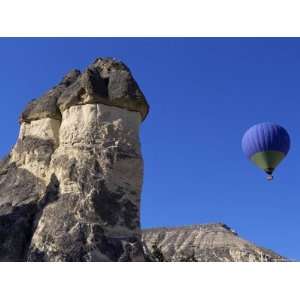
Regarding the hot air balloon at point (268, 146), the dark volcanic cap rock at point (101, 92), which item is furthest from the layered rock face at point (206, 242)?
the dark volcanic cap rock at point (101, 92)

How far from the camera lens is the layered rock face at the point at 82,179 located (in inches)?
556

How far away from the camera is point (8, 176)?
1739 cm

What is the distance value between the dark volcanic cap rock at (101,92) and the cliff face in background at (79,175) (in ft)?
0.10

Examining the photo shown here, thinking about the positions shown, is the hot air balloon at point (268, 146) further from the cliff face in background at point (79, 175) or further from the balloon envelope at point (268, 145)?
the cliff face in background at point (79, 175)

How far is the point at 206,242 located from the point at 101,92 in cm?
4571

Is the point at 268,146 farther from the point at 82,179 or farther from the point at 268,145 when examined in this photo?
the point at 82,179

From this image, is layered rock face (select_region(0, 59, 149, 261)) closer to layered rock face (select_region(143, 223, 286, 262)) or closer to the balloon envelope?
the balloon envelope

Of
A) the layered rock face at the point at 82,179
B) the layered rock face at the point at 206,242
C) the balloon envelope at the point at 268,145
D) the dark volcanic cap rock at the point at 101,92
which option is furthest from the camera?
the layered rock face at the point at 206,242

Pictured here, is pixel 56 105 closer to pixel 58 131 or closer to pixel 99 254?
pixel 58 131

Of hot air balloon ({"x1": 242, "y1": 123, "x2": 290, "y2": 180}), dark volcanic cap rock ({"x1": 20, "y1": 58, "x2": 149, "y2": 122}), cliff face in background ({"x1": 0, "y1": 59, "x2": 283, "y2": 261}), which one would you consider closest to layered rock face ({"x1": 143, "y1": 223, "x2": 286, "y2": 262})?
hot air balloon ({"x1": 242, "y1": 123, "x2": 290, "y2": 180})

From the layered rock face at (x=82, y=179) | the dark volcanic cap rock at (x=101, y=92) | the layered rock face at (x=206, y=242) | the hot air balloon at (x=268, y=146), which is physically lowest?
the layered rock face at (x=82, y=179)

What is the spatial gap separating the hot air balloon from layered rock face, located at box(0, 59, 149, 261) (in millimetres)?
7518
